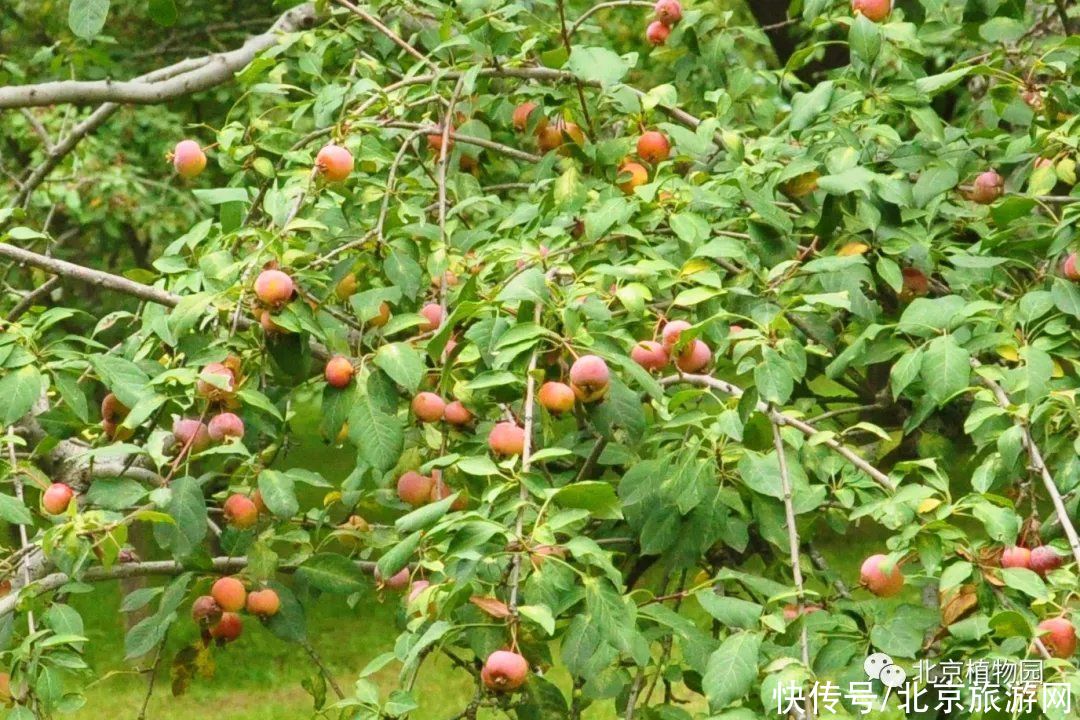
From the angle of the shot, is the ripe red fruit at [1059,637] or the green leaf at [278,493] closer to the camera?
the ripe red fruit at [1059,637]

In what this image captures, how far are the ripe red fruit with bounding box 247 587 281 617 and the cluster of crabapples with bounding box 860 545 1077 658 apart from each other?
0.95m

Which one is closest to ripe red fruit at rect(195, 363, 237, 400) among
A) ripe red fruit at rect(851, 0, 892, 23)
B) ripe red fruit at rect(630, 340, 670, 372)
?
ripe red fruit at rect(630, 340, 670, 372)

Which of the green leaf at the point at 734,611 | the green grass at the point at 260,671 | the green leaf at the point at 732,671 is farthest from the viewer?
the green grass at the point at 260,671

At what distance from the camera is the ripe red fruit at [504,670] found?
1637 mm

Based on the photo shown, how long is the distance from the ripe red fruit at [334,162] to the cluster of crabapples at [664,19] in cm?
106

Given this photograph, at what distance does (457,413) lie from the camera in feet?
7.21

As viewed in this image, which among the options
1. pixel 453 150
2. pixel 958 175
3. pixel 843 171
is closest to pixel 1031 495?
pixel 843 171

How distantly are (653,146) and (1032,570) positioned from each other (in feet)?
3.80

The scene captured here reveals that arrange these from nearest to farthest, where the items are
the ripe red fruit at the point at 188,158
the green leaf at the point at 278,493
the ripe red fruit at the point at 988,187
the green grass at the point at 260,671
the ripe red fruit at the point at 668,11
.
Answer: the green leaf at the point at 278,493, the ripe red fruit at the point at 188,158, the ripe red fruit at the point at 988,187, the ripe red fruit at the point at 668,11, the green grass at the point at 260,671

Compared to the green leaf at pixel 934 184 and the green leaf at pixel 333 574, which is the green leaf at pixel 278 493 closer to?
the green leaf at pixel 333 574

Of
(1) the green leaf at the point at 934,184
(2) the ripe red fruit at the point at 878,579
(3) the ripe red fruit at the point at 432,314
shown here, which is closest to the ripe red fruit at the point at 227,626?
(3) the ripe red fruit at the point at 432,314

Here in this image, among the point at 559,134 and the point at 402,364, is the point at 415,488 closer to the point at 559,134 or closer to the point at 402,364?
the point at 402,364

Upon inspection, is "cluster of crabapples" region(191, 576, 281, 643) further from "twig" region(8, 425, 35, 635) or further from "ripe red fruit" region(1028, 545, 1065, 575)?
"ripe red fruit" region(1028, 545, 1065, 575)

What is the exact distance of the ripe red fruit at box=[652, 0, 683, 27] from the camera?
3.12 metres
